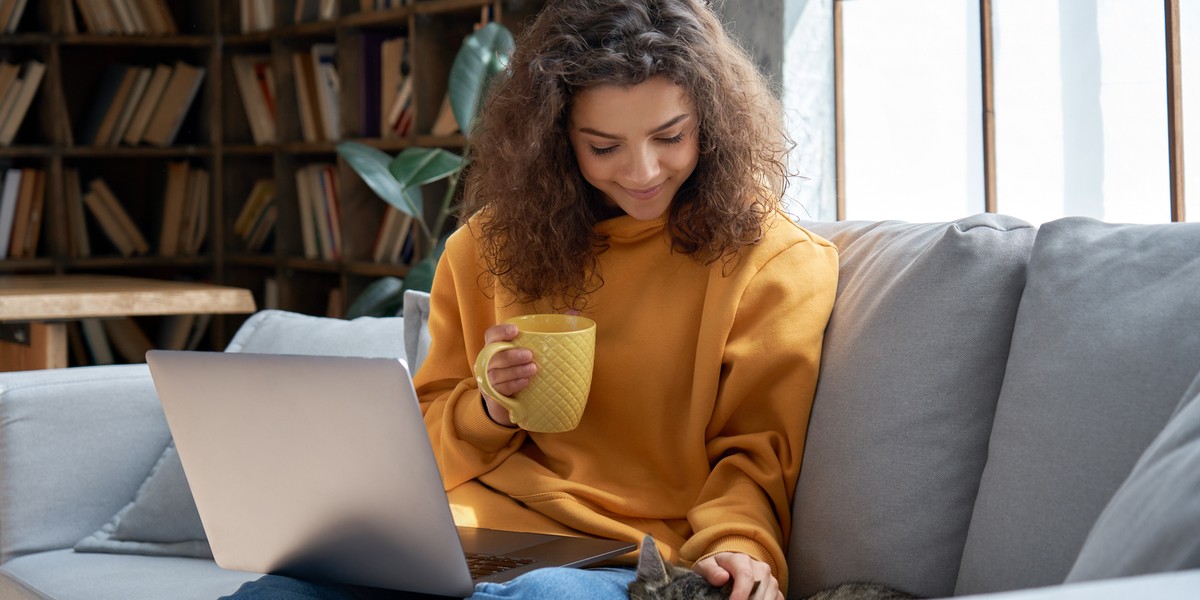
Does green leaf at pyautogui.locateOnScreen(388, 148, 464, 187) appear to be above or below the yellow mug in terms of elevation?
above

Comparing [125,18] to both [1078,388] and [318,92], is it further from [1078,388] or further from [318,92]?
[1078,388]

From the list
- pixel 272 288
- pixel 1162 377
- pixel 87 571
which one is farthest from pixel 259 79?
pixel 1162 377

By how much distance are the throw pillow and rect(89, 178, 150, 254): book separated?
285 centimetres

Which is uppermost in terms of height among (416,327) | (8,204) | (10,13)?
(10,13)

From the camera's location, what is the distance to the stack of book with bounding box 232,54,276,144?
13.8ft

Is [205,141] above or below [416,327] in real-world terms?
above

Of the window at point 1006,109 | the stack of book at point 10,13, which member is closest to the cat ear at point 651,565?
the window at point 1006,109

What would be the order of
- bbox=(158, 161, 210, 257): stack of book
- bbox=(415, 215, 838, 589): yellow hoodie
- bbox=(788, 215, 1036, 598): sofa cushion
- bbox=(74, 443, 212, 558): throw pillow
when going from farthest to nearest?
bbox=(158, 161, 210, 257): stack of book < bbox=(74, 443, 212, 558): throw pillow < bbox=(415, 215, 838, 589): yellow hoodie < bbox=(788, 215, 1036, 598): sofa cushion

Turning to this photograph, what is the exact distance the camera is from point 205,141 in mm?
4434

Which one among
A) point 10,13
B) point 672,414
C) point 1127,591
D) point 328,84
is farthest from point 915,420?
point 10,13

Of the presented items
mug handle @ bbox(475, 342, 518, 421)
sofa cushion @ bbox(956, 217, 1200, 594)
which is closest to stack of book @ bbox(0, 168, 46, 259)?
mug handle @ bbox(475, 342, 518, 421)

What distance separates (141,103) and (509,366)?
354cm

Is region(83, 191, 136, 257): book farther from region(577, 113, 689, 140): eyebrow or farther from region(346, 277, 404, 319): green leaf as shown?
region(577, 113, 689, 140): eyebrow

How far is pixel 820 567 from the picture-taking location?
127 centimetres
